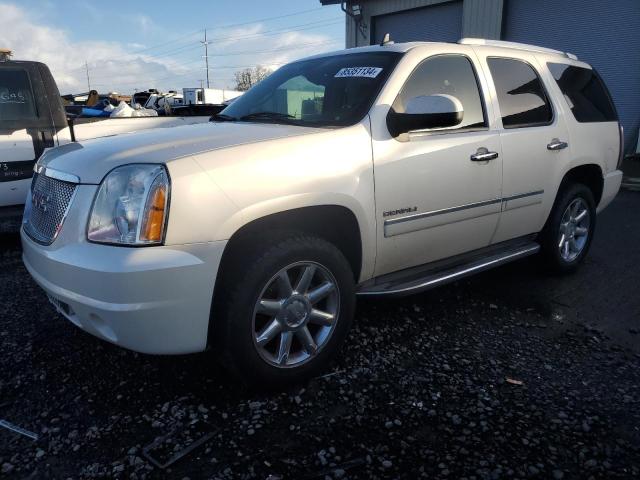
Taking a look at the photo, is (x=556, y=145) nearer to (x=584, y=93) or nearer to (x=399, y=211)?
(x=584, y=93)

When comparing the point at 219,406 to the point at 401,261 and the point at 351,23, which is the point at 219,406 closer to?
the point at 401,261

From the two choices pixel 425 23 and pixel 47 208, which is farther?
pixel 425 23

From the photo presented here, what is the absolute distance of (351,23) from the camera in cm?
1588

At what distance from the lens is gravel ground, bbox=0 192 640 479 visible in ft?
7.09

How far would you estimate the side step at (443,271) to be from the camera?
3035 mm

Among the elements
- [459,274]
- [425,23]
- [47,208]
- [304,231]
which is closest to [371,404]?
[304,231]

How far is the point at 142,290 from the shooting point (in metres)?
2.19

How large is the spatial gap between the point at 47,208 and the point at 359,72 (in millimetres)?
1969

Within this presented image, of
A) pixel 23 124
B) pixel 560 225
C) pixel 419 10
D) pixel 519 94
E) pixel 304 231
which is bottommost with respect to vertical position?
pixel 560 225

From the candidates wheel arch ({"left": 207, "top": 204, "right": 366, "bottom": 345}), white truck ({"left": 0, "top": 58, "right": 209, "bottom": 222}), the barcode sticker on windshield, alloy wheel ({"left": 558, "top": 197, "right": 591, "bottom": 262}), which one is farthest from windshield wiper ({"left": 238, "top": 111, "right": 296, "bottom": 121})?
alloy wheel ({"left": 558, "top": 197, "right": 591, "bottom": 262})

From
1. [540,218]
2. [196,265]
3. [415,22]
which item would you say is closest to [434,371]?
[196,265]

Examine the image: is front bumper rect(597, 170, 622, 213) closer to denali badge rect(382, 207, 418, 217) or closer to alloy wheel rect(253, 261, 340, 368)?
denali badge rect(382, 207, 418, 217)

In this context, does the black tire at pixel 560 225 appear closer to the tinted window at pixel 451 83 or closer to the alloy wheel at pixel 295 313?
the tinted window at pixel 451 83

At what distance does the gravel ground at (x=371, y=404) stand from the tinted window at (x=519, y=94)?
141cm
